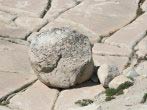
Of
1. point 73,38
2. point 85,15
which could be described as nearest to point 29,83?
point 73,38

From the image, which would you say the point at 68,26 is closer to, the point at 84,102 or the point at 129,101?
the point at 84,102

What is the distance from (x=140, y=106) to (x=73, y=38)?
1380 mm

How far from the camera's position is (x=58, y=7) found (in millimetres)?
9375

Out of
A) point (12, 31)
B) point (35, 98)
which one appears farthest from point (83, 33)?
point (35, 98)

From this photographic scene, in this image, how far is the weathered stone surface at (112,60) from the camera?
7.57 m

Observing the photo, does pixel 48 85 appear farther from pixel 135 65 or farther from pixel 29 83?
pixel 135 65

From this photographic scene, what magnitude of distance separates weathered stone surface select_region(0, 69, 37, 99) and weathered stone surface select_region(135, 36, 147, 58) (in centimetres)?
147

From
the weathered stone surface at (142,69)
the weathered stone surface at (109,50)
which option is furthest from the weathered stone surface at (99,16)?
the weathered stone surface at (142,69)

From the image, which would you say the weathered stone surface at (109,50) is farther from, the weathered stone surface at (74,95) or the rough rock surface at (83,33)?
the weathered stone surface at (74,95)

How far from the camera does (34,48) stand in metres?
6.95

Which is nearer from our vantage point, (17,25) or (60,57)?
(60,57)

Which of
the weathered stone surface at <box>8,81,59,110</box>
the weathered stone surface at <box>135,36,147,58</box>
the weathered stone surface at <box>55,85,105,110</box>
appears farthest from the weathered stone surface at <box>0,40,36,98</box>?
the weathered stone surface at <box>135,36,147,58</box>

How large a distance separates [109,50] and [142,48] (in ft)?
1.44

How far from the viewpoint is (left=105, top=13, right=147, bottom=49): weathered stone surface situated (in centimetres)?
817
